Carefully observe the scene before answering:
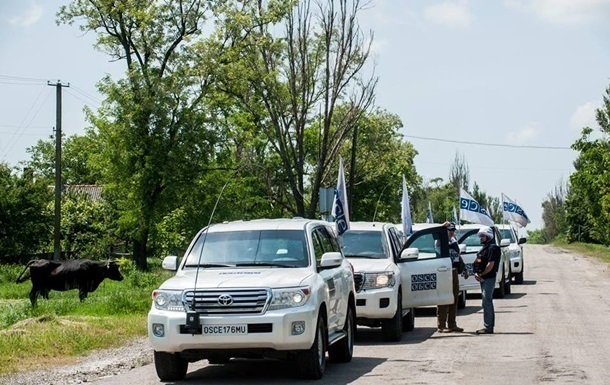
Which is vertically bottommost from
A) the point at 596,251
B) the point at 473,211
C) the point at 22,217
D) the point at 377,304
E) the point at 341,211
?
the point at 377,304

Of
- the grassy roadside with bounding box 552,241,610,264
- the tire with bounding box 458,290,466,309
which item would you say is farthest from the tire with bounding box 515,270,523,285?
the grassy roadside with bounding box 552,241,610,264

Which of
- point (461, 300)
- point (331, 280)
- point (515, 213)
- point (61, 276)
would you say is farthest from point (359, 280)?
point (515, 213)

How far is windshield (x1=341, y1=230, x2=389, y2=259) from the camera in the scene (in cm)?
1878

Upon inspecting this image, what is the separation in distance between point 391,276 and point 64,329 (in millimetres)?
5282

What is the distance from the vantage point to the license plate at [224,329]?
12.0m

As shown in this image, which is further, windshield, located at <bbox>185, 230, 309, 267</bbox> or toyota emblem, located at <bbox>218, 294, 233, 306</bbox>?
windshield, located at <bbox>185, 230, 309, 267</bbox>

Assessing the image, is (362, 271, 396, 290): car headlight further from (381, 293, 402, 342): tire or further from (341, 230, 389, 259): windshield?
(341, 230, 389, 259): windshield

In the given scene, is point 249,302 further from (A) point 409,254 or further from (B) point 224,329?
(A) point 409,254

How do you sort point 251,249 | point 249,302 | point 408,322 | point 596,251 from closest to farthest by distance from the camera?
point 249,302 < point 251,249 < point 408,322 < point 596,251

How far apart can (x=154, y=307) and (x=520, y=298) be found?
17.2 m

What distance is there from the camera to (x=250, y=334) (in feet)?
39.2

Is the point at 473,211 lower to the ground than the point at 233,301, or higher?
higher

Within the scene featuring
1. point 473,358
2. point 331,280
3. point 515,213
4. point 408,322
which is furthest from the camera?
point 515,213

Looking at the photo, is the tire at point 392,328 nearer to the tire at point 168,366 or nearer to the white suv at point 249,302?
the white suv at point 249,302
